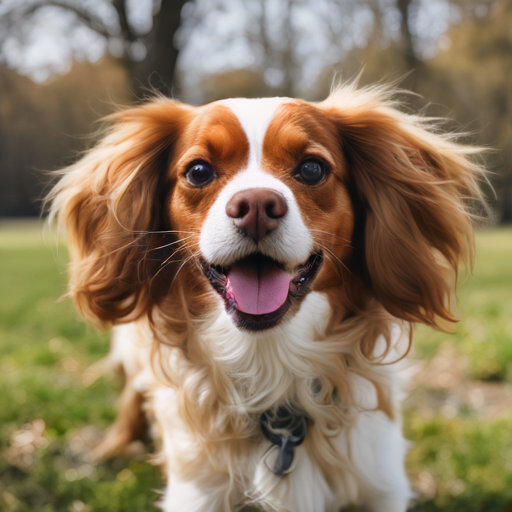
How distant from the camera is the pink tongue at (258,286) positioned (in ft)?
7.11

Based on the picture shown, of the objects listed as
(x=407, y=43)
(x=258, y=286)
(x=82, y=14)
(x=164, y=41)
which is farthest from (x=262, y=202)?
(x=407, y=43)

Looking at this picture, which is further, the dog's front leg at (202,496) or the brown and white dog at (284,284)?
the dog's front leg at (202,496)

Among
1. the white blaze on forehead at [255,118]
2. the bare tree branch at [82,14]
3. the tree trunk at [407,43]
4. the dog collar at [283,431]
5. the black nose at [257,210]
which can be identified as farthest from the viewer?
the tree trunk at [407,43]

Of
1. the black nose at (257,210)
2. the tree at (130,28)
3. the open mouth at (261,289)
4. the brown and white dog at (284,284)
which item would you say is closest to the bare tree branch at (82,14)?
the tree at (130,28)

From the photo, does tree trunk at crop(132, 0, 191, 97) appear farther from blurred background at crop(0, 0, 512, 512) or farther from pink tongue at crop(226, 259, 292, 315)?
pink tongue at crop(226, 259, 292, 315)

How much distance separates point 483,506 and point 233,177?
7.11 ft

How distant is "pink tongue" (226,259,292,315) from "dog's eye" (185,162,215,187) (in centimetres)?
39

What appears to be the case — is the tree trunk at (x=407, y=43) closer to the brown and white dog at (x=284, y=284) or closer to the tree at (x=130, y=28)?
the tree at (x=130, y=28)

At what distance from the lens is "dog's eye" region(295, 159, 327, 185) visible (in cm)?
230

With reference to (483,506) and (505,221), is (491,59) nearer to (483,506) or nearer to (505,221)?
(505,221)

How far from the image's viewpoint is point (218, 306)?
2.41 m

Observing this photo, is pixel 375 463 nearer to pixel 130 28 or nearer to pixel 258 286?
pixel 258 286

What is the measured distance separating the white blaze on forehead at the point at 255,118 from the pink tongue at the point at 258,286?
414mm

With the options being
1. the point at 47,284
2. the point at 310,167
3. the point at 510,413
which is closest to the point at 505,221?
the point at 47,284
